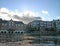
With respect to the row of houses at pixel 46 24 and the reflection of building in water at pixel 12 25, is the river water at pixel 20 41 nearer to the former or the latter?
the reflection of building in water at pixel 12 25

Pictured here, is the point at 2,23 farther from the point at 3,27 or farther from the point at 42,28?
the point at 42,28

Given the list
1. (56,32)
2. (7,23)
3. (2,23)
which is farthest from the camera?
(56,32)

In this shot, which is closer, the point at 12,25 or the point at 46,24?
the point at 12,25

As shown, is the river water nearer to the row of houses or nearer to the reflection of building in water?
the reflection of building in water

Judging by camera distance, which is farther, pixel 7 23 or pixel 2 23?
pixel 7 23

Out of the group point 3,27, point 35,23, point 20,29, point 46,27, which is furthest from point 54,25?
point 3,27

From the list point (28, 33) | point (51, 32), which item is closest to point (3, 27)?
point (28, 33)

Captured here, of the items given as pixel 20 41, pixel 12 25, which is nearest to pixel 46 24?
pixel 12 25

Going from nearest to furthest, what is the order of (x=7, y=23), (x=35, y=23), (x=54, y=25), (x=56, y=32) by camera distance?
(x=7, y=23) → (x=56, y=32) → (x=54, y=25) → (x=35, y=23)

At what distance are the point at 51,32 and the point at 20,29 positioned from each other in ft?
9.76

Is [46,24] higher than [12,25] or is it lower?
higher

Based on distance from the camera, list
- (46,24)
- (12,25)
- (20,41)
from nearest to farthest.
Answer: (20,41) < (12,25) < (46,24)

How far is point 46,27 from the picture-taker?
16.9 metres

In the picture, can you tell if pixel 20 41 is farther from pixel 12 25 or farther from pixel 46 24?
pixel 46 24
